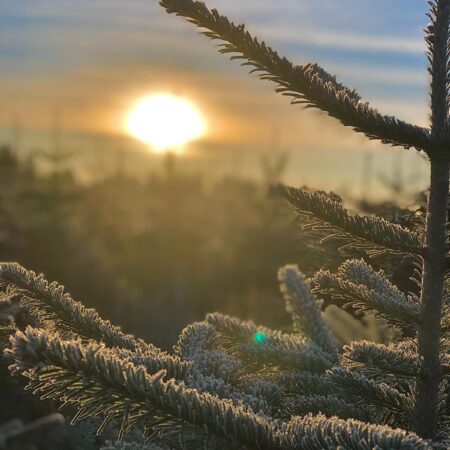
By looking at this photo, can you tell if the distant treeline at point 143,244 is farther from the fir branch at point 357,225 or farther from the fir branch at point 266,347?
the fir branch at point 357,225

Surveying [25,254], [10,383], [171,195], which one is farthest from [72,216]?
[10,383]

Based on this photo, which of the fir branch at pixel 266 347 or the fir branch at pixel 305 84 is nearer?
the fir branch at pixel 305 84

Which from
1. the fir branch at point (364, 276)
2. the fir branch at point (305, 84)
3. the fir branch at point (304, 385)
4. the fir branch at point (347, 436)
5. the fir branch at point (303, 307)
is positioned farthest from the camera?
the fir branch at point (303, 307)

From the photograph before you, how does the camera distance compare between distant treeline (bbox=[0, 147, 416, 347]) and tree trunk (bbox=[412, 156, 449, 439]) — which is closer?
tree trunk (bbox=[412, 156, 449, 439])

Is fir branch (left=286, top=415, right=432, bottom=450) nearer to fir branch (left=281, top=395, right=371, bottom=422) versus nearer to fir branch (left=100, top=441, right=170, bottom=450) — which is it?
fir branch (left=100, top=441, right=170, bottom=450)

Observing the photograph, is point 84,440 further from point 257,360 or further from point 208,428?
point 208,428

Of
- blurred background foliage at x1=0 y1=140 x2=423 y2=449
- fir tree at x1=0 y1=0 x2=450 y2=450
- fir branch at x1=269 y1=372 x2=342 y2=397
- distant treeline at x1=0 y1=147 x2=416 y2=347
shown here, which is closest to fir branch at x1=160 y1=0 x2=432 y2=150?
fir tree at x1=0 y1=0 x2=450 y2=450

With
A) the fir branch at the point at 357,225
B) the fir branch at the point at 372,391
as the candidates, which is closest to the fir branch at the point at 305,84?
the fir branch at the point at 357,225
